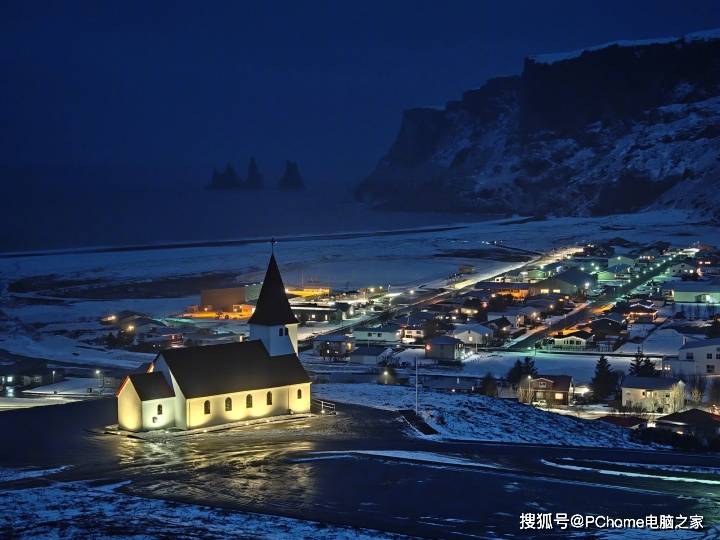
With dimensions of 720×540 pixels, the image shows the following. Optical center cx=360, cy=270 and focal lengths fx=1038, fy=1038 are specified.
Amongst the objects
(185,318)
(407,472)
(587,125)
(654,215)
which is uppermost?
(587,125)

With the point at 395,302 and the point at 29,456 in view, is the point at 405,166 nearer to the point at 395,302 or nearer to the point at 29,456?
the point at 395,302

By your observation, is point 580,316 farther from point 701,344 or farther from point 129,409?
point 129,409

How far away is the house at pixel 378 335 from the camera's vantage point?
3659 centimetres

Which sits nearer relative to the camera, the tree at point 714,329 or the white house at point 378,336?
the tree at point 714,329

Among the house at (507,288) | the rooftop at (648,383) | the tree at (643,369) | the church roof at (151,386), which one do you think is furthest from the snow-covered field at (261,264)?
the tree at (643,369)

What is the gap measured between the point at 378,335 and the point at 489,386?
9663mm

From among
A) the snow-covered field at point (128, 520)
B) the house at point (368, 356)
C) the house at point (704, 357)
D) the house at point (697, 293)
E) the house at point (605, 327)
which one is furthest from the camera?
the house at point (697, 293)

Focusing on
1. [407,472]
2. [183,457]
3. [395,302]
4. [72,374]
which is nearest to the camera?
[407,472]

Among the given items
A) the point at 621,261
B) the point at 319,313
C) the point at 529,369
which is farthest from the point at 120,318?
the point at 621,261

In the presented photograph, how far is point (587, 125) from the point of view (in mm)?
137750

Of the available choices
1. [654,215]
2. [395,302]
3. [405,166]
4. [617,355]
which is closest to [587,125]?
[654,215]

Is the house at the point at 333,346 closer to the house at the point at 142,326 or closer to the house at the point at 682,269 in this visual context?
the house at the point at 142,326

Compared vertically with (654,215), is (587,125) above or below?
above

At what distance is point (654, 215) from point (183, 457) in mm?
87262
